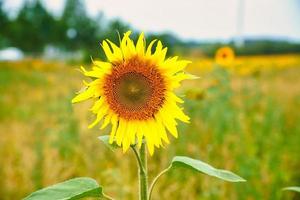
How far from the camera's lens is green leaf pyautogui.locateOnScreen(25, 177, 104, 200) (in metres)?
1.04

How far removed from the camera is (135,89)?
1255 mm

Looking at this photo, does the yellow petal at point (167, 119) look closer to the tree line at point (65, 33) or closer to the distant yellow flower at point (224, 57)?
the distant yellow flower at point (224, 57)

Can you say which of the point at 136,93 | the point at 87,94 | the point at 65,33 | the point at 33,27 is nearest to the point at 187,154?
the point at 136,93

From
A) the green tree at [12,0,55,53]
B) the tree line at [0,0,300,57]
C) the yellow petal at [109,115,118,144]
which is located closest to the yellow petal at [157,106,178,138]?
the yellow petal at [109,115,118,144]

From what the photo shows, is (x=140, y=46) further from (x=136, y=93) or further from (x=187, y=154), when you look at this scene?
(x=187, y=154)

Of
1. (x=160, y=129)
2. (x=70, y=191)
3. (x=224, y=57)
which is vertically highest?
(x=224, y=57)

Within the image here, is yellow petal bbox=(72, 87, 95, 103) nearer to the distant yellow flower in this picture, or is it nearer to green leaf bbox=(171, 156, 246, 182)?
green leaf bbox=(171, 156, 246, 182)

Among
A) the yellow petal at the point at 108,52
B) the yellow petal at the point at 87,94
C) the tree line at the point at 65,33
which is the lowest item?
the yellow petal at the point at 87,94

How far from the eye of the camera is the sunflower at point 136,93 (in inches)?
45.5

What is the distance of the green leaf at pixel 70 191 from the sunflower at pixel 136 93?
0.11 meters

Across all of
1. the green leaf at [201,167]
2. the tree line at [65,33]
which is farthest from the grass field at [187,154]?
the tree line at [65,33]

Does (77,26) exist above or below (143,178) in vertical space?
above

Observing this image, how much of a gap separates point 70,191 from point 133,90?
0.31 meters

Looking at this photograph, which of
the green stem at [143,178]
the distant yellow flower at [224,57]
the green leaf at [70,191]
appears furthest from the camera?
the distant yellow flower at [224,57]
